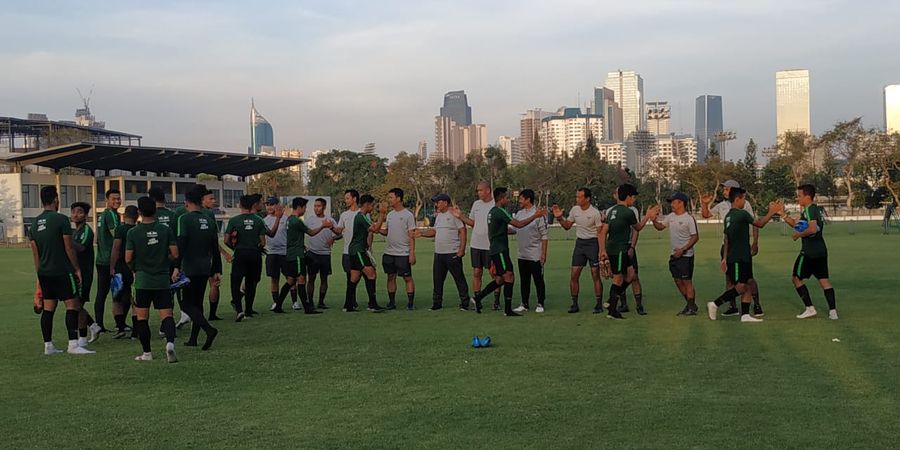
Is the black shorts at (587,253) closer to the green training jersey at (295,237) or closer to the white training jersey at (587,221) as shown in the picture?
the white training jersey at (587,221)

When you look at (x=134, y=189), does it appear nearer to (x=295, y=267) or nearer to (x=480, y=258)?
(x=295, y=267)

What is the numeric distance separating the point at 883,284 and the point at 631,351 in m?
9.23

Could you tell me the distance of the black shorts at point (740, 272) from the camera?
35.3 feet

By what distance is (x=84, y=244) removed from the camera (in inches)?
412

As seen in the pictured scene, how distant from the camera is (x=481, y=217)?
12609 mm

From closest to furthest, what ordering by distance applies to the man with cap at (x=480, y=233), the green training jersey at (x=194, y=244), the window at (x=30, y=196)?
the green training jersey at (x=194, y=244), the man with cap at (x=480, y=233), the window at (x=30, y=196)

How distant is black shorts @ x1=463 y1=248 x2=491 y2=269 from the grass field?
110 cm

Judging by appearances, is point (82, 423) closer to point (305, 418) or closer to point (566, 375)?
point (305, 418)

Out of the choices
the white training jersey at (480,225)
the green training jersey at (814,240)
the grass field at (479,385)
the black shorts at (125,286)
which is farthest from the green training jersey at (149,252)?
the green training jersey at (814,240)

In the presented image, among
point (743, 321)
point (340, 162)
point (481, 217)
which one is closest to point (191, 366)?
point (481, 217)

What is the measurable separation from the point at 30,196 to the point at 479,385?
68.7 m

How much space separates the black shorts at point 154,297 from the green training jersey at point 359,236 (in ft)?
13.2

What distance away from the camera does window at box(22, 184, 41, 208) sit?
2601 inches

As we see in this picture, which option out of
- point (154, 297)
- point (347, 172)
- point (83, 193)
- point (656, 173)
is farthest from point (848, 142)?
point (154, 297)
